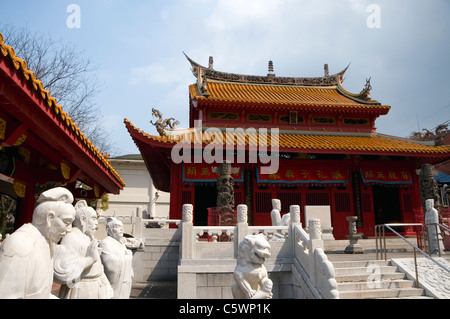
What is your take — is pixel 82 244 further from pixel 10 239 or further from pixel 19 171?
pixel 19 171

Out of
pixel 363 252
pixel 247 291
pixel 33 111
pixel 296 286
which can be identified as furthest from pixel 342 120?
pixel 33 111

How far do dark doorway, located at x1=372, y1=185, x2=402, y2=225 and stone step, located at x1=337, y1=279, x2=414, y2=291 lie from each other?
9388 millimetres

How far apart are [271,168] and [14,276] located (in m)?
12.5

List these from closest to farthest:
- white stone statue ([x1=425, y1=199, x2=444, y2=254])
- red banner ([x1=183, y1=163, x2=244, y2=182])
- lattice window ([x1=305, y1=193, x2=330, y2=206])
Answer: white stone statue ([x1=425, y1=199, x2=444, y2=254]) → red banner ([x1=183, y1=163, x2=244, y2=182]) → lattice window ([x1=305, y1=193, x2=330, y2=206])

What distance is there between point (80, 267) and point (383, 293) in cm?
642

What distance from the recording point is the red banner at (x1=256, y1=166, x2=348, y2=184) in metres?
14.5

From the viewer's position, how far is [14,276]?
7.64 ft

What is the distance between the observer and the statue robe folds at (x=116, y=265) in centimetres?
419

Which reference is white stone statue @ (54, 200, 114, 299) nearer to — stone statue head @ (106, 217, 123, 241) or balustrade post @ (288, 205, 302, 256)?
stone statue head @ (106, 217, 123, 241)

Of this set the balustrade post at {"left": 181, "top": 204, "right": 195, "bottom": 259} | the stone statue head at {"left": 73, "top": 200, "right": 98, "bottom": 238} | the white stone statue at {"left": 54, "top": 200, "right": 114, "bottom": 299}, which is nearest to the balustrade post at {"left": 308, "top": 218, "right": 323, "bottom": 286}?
the balustrade post at {"left": 181, "top": 204, "right": 195, "bottom": 259}

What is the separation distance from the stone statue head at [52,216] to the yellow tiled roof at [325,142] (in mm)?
9998

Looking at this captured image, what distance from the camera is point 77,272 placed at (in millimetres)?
3287
